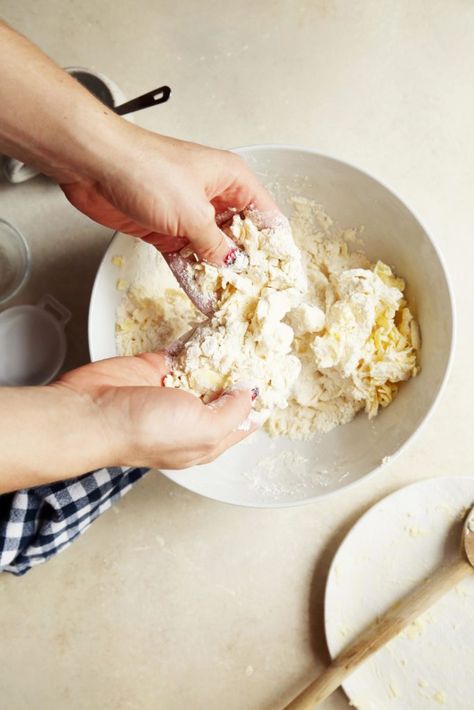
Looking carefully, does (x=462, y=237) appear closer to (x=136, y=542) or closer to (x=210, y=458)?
(x=210, y=458)

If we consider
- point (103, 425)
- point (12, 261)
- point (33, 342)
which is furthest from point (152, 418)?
point (12, 261)

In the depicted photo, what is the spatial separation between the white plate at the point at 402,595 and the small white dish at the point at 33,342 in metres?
0.77

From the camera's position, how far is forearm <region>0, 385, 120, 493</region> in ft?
2.94

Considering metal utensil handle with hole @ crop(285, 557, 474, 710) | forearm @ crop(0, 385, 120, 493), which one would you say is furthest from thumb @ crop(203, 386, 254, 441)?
metal utensil handle with hole @ crop(285, 557, 474, 710)

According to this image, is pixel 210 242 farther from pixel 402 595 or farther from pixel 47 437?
pixel 402 595

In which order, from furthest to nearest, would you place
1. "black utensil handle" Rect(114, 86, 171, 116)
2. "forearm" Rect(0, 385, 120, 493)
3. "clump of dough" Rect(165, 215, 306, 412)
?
1. "black utensil handle" Rect(114, 86, 171, 116)
2. "clump of dough" Rect(165, 215, 306, 412)
3. "forearm" Rect(0, 385, 120, 493)

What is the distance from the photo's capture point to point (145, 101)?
133 centimetres

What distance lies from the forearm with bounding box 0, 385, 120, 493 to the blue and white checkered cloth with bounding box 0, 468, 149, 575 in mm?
360

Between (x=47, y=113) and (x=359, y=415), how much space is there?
803mm

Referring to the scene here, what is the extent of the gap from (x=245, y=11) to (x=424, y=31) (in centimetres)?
42

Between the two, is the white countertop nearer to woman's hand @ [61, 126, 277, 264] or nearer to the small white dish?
the small white dish

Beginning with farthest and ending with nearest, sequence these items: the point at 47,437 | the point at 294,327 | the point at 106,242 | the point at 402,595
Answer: the point at 106,242 < the point at 402,595 < the point at 294,327 < the point at 47,437

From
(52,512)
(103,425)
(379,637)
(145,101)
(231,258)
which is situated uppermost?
(145,101)

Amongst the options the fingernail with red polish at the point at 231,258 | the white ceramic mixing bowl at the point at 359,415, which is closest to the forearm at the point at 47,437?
the white ceramic mixing bowl at the point at 359,415
